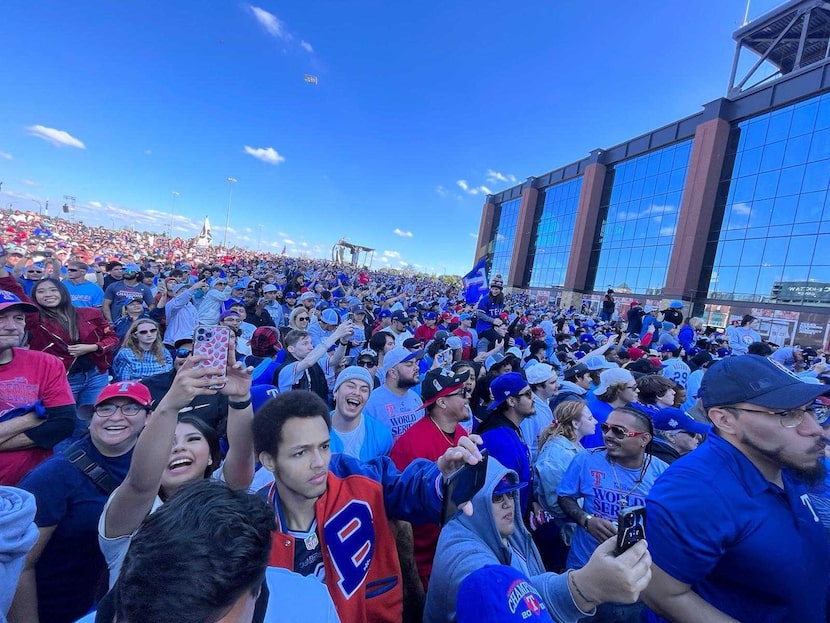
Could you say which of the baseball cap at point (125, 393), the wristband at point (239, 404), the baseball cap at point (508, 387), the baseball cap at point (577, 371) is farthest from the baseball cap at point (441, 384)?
the baseball cap at point (577, 371)

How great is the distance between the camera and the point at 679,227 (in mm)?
25484

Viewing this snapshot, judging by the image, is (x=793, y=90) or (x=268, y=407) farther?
(x=793, y=90)

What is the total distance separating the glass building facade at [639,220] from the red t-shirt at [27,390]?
3148cm

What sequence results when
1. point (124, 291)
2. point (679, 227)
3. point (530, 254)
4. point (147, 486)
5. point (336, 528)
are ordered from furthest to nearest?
point (530, 254), point (679, 227), point (124, 291), point (336, 528), point (147, 486)

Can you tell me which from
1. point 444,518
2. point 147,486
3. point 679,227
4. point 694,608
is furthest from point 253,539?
point 679,227

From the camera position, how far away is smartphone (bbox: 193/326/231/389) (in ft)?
5.36

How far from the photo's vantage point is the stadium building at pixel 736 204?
772 inches

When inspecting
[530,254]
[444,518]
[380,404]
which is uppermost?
[530,254]

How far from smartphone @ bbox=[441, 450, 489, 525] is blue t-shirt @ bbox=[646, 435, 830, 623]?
0.83m

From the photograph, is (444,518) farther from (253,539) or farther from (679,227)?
(679,227)

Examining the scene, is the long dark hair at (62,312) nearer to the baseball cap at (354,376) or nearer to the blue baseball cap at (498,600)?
the baseball cap at (354,376)

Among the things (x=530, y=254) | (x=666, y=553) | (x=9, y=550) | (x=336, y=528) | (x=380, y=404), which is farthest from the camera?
(x=530, y=254)

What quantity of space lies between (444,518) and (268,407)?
101cm

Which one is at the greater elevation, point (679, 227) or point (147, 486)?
point (679, 227)
